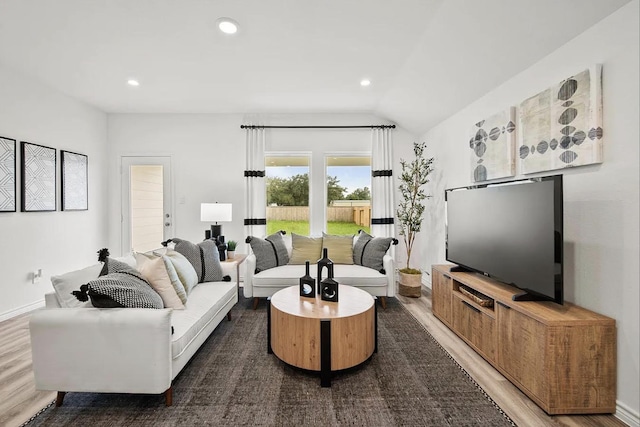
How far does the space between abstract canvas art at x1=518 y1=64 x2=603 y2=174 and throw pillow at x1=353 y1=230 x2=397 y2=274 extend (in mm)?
1733

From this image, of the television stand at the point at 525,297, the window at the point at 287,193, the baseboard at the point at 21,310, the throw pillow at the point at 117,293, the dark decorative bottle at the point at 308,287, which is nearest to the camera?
the throw pillow at the point at 117,293

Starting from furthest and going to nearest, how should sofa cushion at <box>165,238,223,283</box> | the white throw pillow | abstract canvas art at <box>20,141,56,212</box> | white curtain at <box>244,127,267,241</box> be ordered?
white curtain at <box>244,127,267,241</box> → abstract canvas art at <box>20,141,56,212</box> → sofa cushion at <box>165,238,223,283</box> → the white throw pillow

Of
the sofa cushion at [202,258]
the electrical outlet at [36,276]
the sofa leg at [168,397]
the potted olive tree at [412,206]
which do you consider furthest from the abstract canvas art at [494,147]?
the electrical outlet at [36,276]

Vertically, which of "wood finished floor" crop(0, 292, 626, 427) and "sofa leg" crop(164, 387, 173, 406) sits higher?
"sofa leg" crop(164, 387, 173, 406)

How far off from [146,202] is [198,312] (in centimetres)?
323

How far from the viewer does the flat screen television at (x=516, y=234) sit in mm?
1797

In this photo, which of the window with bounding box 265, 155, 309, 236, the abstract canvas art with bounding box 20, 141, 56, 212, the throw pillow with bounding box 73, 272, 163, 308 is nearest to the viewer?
the throw pillow with bounding box 73, 272, 163, 308

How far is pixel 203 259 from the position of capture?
304 cm

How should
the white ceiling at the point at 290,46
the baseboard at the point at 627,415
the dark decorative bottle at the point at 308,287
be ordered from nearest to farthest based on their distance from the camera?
the baseboard at the point at 627,415 → the white ceiling at the point at 290,46 → the dark decorative bottle at the point at 308,287

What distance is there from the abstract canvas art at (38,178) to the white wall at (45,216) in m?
0.07

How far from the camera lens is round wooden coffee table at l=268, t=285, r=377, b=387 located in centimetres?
200

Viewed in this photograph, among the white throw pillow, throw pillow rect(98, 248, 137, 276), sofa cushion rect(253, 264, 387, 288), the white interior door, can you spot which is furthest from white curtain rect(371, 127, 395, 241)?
the white throw pillow

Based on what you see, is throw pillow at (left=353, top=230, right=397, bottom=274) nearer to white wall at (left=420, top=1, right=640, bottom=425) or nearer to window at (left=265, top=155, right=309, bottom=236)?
window at (left=265, top=155, right=309, bottom=236)

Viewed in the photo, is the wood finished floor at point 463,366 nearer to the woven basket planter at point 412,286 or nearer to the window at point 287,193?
the woven basket planter at point 412,286
